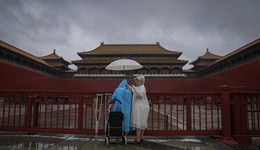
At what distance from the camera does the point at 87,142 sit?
13.8ft

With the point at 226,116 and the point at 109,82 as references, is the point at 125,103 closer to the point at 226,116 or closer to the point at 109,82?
the point at 226,116

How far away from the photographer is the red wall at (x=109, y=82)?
17.1 m

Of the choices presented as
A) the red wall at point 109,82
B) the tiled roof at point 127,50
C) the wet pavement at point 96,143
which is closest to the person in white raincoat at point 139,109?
the wet pavement at point 96,143

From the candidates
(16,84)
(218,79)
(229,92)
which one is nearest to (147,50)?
(218,79)

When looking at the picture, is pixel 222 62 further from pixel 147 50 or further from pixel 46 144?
pixel 46 144

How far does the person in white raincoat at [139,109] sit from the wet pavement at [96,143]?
37cm

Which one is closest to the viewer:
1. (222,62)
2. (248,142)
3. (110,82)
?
(248,142)

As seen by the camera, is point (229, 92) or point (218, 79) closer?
point (229, 92)

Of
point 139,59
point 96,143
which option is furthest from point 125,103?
point 139,59

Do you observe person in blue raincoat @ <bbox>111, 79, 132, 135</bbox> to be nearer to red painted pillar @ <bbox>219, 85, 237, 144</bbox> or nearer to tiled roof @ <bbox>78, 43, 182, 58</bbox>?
red painted pillar @ <bbox>219, 85, 237, 144</bbox>

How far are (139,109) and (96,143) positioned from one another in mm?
1100

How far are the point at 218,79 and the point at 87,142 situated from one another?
21.2 meters

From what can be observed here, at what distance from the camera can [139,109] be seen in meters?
4.03

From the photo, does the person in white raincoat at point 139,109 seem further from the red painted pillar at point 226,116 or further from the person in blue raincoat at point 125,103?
the red painted pillar at point 226,116
